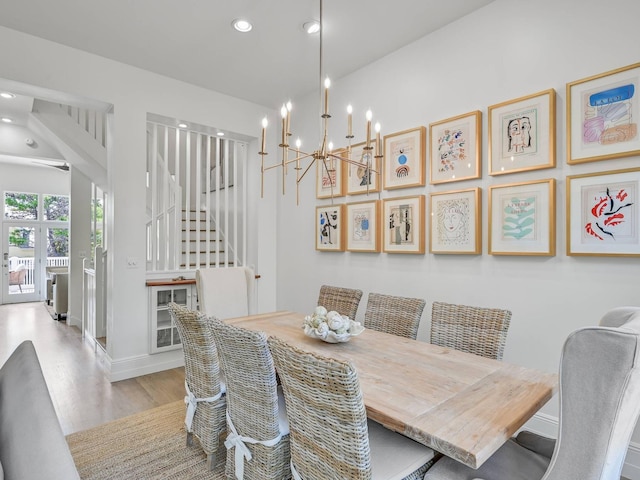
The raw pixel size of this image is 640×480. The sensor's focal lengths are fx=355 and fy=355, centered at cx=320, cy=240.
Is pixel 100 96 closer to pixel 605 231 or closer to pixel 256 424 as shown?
pixel 256 424

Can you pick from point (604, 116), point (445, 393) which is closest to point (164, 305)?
point (445, 393)

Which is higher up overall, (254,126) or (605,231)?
(254,126)

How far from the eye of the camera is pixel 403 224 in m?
3.12

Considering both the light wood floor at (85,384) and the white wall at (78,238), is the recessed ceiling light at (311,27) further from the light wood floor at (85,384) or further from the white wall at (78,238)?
the white wall at (78,238)

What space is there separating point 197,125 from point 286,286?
2.14 m

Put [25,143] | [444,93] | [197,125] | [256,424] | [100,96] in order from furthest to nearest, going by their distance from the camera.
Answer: [25,143]
[197,125]
[100,96]
[444,93]
[256,424]

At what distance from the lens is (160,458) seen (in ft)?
7.14

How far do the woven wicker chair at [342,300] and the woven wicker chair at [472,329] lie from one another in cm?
70

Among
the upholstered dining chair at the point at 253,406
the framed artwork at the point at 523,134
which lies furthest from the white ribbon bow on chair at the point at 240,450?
the framed artwork at the point at 523,134

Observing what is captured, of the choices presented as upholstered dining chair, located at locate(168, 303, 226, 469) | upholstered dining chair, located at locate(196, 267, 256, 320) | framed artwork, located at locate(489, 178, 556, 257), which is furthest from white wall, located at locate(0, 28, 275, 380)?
framed artwork, located at locate(489, 178, 556, 257)

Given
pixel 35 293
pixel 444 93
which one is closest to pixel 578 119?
pixel 444 93

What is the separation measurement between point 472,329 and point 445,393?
31.3 inches

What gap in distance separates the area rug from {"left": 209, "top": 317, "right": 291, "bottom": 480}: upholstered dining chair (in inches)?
20.9

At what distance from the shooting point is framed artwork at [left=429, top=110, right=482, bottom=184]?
265cm
